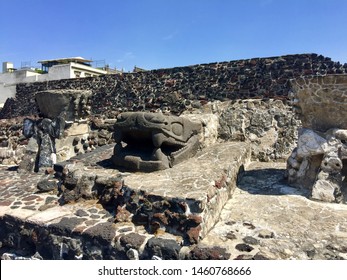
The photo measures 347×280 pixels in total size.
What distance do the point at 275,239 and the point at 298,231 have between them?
31cm

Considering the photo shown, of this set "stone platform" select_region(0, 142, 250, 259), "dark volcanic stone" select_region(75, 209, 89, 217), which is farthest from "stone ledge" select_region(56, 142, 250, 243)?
"dark volcanic stone" select_region(75, 209, 89, 217)

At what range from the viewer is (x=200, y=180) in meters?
3.75

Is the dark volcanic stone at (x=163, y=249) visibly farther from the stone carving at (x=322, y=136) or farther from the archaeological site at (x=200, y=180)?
the stone carving at (x=322, y=136)

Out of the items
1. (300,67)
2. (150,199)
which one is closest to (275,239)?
(150,199)

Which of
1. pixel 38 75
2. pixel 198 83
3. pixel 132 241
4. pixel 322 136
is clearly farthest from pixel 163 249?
pixel 38 75

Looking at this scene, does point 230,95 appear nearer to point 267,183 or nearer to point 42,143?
point 267,183

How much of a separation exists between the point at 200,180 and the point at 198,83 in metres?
4.46

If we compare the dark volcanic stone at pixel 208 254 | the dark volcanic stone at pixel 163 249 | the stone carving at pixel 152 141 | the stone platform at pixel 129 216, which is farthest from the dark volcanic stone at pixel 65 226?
the dark volcanic stone at pixel 208 254

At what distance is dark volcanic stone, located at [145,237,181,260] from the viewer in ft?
9.59

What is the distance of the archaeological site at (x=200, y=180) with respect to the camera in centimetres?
311

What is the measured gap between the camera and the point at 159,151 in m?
4.44

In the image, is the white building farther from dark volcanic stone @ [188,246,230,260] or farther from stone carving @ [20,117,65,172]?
dark volcanic stone @ [188,246,230,260]
